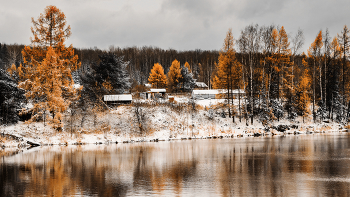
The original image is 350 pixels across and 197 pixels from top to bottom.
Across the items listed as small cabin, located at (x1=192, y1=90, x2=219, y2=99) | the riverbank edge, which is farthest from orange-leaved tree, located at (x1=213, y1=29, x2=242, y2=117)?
small cabin, located at (x1=192, y1=90, x2=219, y2=99)

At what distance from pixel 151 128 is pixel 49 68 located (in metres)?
14.8

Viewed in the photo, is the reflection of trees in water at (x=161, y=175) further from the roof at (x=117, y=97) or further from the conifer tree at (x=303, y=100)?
the conifer tree at (x=303, y=100)

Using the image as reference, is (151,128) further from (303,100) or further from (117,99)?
(303,100)

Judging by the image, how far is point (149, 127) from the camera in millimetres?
38844

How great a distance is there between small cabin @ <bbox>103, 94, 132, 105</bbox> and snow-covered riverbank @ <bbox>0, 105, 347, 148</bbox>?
2.11m

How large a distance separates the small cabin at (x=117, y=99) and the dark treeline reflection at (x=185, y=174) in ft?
65.1

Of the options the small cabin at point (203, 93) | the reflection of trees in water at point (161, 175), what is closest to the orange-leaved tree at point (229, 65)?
the small cabin at point (203, 93)

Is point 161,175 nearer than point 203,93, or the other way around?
point 161,175

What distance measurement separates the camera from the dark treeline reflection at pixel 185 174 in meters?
12.5

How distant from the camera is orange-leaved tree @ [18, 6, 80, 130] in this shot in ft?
109

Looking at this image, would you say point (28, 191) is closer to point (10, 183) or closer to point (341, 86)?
point (10, 183)

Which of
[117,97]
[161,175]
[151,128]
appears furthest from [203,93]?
[161,175]

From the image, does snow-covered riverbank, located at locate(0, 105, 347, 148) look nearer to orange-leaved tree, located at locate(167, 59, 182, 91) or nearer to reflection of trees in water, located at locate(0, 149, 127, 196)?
reflection of trees in water, located at locate(0, 149, 127, 196)

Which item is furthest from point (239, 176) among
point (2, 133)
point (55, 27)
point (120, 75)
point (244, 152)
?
point (120, 75)
